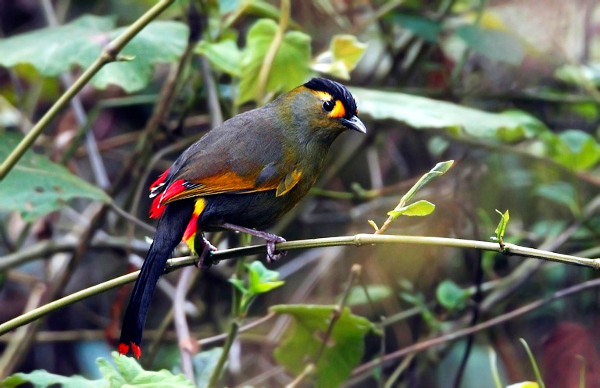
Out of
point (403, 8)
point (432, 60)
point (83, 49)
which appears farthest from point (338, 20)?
point (83, 49)

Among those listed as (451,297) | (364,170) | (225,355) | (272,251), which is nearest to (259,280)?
(272,251)

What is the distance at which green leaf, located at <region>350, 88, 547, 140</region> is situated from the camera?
2971 millimetres

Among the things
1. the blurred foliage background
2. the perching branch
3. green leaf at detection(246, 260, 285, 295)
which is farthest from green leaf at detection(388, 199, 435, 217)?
the blurred foliage background

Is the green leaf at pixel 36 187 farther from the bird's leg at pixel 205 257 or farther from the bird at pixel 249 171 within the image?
the bird's leg at pixel 205 257

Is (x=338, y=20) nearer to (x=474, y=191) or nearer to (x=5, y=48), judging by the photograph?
(x=474, y=191)

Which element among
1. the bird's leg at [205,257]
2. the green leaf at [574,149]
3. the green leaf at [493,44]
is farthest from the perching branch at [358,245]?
the green leaf at [493,44]

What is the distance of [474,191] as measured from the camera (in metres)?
4.02

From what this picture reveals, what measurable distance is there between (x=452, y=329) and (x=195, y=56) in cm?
185

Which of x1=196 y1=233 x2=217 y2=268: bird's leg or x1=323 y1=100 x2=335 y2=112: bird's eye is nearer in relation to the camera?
x1=196 y1=233 x2=217 y2=268: bird's leg

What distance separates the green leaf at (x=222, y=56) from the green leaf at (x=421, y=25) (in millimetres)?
1038

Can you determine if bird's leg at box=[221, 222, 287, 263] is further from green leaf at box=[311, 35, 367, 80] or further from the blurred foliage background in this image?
green leaf at box=[311, 35, 367, 80]

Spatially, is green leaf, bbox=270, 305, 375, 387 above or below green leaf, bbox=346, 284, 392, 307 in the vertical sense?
above

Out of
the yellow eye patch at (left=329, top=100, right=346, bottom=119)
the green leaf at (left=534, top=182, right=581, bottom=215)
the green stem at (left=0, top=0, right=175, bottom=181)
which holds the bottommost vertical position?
the green leaf at (left=534, top=182, right=581, bottom=215)

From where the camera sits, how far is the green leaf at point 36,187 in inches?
108
